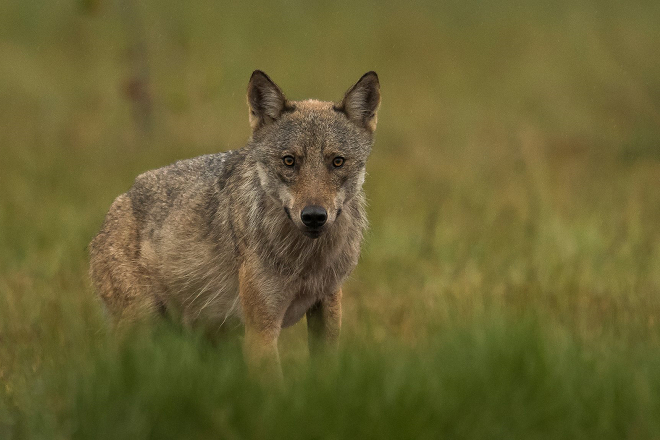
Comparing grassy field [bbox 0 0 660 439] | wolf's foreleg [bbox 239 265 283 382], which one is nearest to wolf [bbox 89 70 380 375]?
wolf's foreleg [bbox 239 265 283 382]

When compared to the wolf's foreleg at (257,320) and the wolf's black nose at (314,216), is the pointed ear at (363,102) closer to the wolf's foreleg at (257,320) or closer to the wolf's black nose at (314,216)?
the wolf's black nose at (314,216)

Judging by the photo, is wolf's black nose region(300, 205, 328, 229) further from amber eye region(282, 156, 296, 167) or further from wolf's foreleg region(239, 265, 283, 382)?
wolf's foreleg region(239, 265, 283, 382)

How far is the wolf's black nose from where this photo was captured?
209 inches

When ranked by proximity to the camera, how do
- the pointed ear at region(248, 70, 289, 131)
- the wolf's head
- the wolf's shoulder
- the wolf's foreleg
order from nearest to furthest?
1. the wolf's head
2. the wolf's foreleg
3. the pointed ear at region(248, 70, 289, 131)
4. the wolf's shoulder

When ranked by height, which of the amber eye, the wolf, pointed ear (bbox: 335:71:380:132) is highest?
pointed ear (bbox: 335:71:380:132)

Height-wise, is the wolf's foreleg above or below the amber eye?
below

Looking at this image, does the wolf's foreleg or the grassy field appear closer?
the grassy field

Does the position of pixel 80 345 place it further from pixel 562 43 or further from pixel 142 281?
pixel 562 43

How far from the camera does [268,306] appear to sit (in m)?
5.75

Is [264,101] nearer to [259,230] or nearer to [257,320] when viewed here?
[259,230]

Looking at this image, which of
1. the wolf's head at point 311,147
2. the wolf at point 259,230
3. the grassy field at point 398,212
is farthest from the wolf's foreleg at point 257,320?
the wolf's head at point 311,147

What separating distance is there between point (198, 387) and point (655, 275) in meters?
5.90

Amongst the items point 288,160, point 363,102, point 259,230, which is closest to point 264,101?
point 288,160

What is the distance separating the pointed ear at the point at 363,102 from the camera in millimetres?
6047
